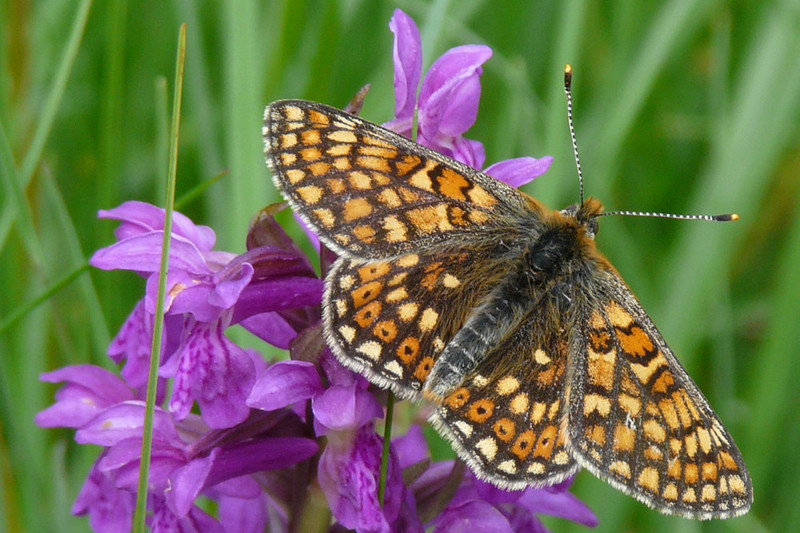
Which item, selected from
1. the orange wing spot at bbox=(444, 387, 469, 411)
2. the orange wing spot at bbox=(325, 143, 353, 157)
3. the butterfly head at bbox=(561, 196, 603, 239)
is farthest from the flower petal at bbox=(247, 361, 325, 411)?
the butterfly head at bbox=(561, 196, 603, 239)

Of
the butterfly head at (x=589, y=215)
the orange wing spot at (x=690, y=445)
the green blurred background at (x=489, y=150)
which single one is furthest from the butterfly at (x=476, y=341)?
the green blurred background at (x=489, y=150)

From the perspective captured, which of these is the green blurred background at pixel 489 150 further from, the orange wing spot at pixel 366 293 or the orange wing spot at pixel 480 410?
the orange wing spot at pixel 480 410

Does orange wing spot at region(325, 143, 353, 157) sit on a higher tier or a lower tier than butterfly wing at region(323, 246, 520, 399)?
higher

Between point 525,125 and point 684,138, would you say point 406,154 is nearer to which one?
point 525,125

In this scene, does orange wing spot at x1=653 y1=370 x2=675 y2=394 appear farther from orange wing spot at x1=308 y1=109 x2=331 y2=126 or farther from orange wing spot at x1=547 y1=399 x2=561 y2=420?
orange wing spot at x1=308 y1=109 x2=331 y2=126

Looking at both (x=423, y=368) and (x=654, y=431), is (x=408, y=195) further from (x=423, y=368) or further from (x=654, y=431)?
(x=654, y=431)

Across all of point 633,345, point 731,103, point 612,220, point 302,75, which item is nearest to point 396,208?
point 633,345
